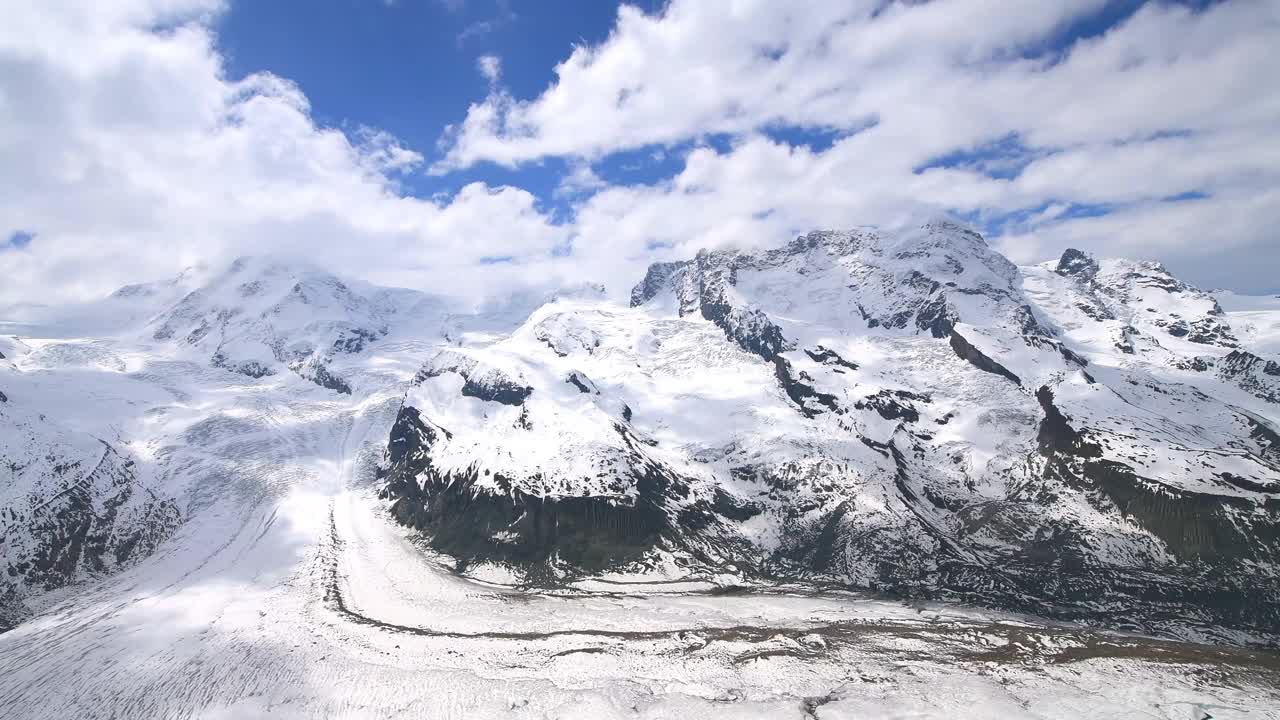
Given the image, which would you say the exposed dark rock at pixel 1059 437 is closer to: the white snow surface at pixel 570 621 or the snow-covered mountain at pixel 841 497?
the snow-covered mountain at pixel 841 497

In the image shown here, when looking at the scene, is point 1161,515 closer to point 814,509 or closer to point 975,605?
point 975,605

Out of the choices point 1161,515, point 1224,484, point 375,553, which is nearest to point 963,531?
point 1161,515

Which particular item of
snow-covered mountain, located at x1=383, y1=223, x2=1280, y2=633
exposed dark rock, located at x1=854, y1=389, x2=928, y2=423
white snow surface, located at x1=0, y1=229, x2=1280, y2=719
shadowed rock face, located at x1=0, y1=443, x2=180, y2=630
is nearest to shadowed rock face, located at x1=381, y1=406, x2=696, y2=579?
snow-covered mountain, located at x1=383, y1=223, x2=1280, y2=633

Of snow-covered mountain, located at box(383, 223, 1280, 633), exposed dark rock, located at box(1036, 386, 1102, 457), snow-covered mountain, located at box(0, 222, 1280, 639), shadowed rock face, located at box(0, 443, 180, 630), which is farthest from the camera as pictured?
exposed dark rock, located at box(1036, 386, 1102, 457)

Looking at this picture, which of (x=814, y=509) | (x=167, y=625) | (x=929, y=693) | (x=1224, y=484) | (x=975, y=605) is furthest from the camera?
(x=814, y=509)

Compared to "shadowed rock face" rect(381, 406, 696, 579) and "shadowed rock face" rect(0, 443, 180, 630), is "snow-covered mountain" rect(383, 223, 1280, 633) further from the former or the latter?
"shadowed rock face" rect(0, 443, 180, 630)

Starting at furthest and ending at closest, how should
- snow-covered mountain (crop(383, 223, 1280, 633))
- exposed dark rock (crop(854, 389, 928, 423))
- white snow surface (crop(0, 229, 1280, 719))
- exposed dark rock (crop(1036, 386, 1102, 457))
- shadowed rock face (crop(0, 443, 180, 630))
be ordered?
1. exposed dark rock (crop(854, 389, 928, 423))
2. exposed dark rock (crop(1036, 386, 1102, 457))
3. shadowed rock face (crop(0, 443, 180, 630))
4. snow-covered mountain (crop(383, 223, 1280, 633))
5. white snow surface (crop(0, 229, 1280, 719))

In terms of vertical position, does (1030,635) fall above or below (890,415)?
below

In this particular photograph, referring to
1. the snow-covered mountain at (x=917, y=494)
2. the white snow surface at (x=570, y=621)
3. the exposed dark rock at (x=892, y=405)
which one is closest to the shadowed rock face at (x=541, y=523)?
the snow-covered mountain at (x=917, y=494)

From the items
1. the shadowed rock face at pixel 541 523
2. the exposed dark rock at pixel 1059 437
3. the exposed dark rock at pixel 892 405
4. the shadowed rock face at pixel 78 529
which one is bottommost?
the shadowed rock face at pixel 78 529

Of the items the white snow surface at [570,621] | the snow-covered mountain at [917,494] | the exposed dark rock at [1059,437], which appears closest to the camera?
the white snow surface at [570,621]

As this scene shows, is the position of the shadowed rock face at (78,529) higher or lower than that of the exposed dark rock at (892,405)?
lower
